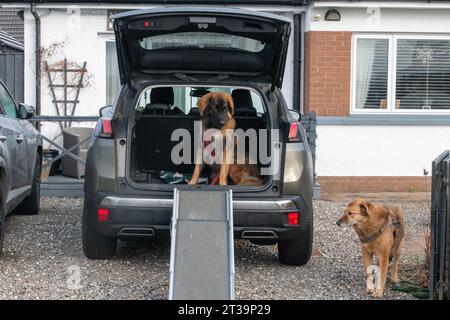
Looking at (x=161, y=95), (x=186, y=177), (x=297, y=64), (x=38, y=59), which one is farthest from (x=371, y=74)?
(x=186, y=177)

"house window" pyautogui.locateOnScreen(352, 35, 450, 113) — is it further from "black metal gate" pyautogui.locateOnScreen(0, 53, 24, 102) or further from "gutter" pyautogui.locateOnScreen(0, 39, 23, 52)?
"gutter" pyautogui.locateOnScreen(0, 39, 23, 52)

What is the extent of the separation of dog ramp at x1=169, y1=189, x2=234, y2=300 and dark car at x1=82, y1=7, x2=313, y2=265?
9.4 inches

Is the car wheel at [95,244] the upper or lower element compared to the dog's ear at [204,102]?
lower

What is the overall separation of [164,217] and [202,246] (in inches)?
28.2

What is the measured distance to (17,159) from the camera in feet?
27.2

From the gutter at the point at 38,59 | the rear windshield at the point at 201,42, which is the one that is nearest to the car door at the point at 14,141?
the rear windshield at the point at 201,42

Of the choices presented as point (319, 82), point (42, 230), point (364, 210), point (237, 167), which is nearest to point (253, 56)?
point (237, 167)

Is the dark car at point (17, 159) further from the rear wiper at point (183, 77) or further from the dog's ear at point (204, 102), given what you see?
the dog's ear at point (204, 102)

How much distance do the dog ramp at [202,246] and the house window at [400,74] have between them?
712 centimetres

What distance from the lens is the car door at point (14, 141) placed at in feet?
26.0

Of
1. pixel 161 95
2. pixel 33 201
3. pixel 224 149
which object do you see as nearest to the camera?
pixel 224 149

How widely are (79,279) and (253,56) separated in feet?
8.32

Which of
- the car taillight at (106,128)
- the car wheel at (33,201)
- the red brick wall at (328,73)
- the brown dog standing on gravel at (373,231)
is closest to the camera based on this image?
the brown dog standing on gravel at (373,231)

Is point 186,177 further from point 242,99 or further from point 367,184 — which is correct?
point 367,184
